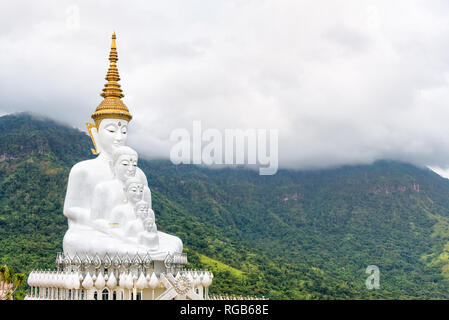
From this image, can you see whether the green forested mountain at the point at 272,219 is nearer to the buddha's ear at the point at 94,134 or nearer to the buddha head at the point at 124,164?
the buddha's ear at the point at 94,134

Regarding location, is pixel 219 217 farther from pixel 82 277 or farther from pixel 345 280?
pixel 82 277

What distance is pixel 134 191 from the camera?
29.0 metres

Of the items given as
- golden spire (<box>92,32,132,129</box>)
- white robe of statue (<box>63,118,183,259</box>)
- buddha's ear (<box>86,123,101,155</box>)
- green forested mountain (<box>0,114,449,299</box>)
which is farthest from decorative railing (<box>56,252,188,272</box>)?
green forested mountain (<box>0,114,449,299</box>)

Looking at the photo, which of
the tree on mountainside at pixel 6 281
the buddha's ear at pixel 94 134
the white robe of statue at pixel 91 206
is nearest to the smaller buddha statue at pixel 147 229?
the white robe of statue at pixel 91 206

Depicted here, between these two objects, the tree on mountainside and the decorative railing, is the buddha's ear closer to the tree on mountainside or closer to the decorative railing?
the decorative railing

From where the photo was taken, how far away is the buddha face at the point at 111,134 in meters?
31.3

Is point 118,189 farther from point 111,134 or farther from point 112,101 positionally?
point 112,101

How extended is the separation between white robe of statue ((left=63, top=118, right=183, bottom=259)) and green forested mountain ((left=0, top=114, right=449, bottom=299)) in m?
17.9

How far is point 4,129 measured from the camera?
80.2 metres

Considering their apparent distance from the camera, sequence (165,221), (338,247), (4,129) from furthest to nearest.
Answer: (338,247)
(4,129)
(165,221)

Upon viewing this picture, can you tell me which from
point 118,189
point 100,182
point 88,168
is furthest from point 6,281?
point 118,189

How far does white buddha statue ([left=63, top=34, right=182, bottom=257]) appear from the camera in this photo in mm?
28109
